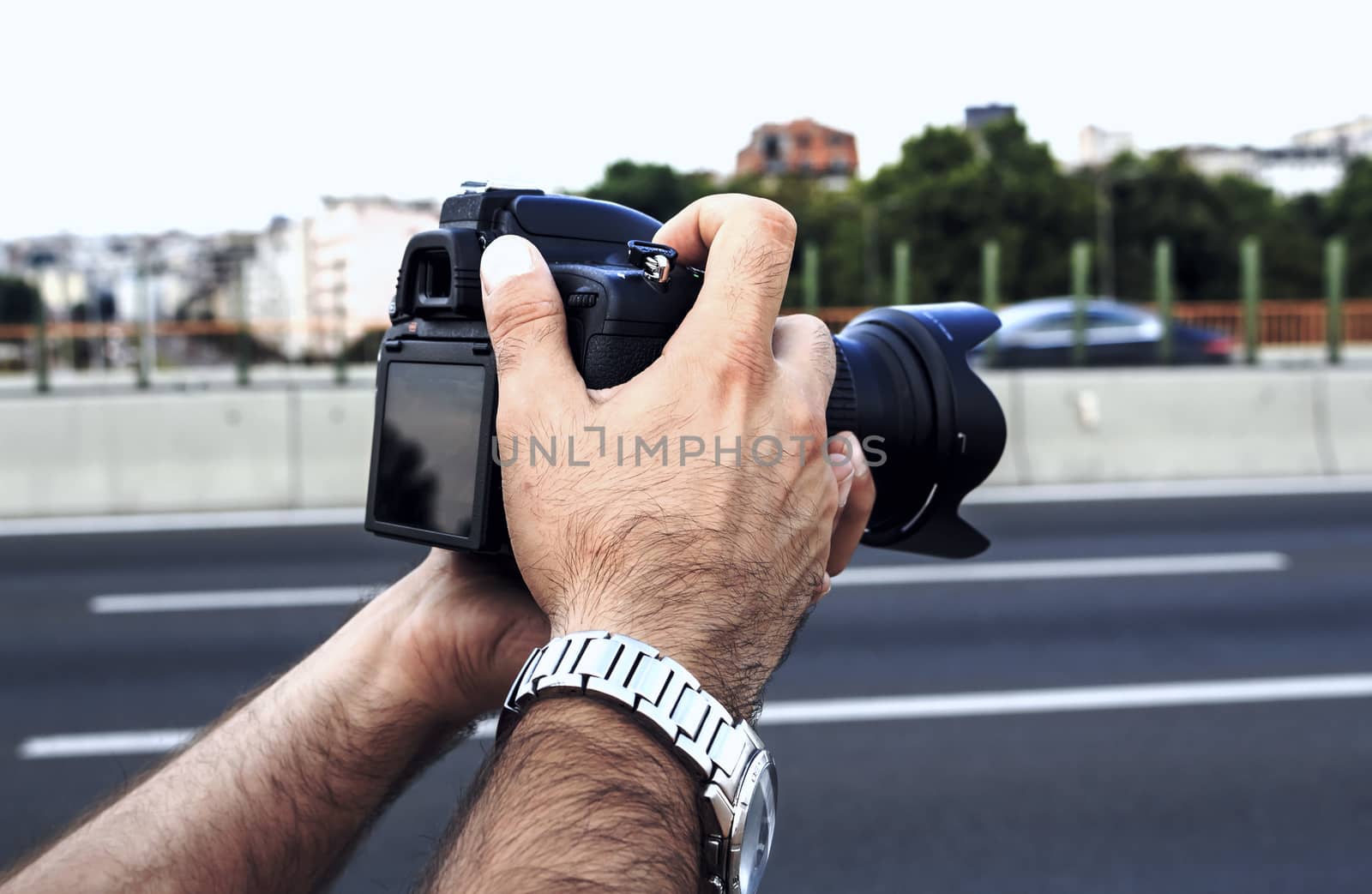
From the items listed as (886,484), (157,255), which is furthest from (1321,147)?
(886,484)

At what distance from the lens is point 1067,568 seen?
6996 millimetres

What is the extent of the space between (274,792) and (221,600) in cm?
554

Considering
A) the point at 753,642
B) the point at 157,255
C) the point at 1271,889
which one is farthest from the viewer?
the point at 157,255

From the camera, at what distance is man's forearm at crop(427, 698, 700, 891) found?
0.90m

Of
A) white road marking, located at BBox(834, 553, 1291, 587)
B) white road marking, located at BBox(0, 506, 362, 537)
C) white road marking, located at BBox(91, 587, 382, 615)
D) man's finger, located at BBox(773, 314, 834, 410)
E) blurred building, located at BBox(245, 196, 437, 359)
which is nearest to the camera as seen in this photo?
man's finger, located at BBox(773, 314, 834, 410)

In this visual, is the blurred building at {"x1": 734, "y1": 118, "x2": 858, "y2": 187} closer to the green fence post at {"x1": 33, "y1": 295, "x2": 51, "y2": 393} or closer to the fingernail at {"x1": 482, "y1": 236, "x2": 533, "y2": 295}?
the fingernail at {"x1": 482, "y1": 236, "x2": 533, "y2": 295}

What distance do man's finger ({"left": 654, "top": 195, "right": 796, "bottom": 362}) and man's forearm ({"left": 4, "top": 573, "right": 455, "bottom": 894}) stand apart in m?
0.60

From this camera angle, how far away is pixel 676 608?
1000mm

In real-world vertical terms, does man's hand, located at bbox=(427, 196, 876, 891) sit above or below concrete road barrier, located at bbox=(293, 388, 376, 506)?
above

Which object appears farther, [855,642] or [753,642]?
[855,642]

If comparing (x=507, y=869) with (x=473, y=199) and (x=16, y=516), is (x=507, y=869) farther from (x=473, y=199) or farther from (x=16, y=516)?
(x=16, y=516)

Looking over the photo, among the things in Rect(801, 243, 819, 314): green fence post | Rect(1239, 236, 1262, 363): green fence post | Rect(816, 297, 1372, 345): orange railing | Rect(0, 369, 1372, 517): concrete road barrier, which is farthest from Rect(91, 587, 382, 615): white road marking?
Rect(816, 297, 1372, 345): orange railing

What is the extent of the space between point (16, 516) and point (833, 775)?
6761 millimetres

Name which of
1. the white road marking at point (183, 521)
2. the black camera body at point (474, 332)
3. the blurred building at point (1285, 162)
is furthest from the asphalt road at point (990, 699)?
the blurred building at point (1285, 162)
